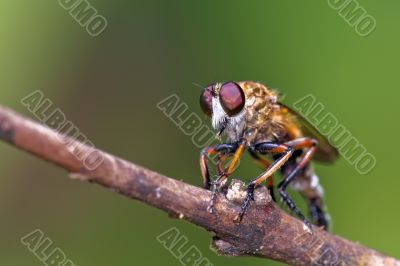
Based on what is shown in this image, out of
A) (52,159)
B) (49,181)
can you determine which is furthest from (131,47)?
(52,159)

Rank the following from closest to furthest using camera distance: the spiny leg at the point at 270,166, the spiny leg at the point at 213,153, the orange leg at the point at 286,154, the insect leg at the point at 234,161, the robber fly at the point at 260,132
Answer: the spiny leg at the point at 270,166
the insect leg at the point at 234,161
the spiny leg at the point at 213,153
the orange leg at the point at 286,154
the robber fly at the point at 260,132

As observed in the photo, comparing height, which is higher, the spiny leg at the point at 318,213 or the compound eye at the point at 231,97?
the spiny leg at the point at 318,213

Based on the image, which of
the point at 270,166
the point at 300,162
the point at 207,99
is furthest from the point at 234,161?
the point at 300,162

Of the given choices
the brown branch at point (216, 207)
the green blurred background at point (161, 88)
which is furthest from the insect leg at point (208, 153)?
the green blurred background at point (161, 88)

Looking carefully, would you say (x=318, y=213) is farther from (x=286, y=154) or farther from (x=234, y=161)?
(x=234, y=161)

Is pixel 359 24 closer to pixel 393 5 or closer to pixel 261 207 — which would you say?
pixel 393 5

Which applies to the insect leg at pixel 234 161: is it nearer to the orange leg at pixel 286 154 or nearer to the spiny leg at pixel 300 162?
the orange leg at pixel 286 154

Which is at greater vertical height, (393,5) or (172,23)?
(393,5)
